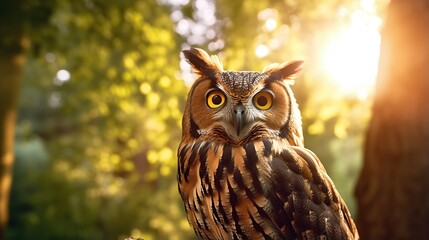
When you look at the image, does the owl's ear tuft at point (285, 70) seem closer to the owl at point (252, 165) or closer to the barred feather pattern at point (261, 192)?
the owl at point (252, 165)

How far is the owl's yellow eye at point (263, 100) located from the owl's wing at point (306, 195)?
19 cm

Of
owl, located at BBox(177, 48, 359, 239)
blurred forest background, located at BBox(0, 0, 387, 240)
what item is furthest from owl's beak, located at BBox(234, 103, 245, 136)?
blurred forest background, located at BBox(0, 0, 387, 240)

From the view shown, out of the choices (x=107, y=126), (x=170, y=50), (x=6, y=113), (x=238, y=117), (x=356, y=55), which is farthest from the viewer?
(x=107, y=126)

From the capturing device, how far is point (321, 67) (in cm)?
691

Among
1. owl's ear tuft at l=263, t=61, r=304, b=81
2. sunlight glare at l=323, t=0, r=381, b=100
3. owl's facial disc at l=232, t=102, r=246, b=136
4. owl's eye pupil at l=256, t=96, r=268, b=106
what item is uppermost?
sunlight glare at l=323, t=0, r=381, b=100

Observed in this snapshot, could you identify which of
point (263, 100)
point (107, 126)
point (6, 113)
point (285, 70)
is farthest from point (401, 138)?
point (6, 113)

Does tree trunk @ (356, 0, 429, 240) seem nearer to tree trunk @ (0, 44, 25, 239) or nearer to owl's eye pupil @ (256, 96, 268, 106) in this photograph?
owl's eye pupil @ (256, 96, 268, 106)

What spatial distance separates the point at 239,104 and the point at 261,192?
34 centimetres

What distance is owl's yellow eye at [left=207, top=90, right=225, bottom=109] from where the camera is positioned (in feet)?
6.99

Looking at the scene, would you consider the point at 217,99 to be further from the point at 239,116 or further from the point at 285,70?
the point at 285,70

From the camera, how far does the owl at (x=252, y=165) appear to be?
6.74ft

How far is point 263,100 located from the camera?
2.13 metres

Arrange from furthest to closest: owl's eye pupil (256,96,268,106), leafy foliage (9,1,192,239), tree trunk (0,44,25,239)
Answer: tree trunk (0,44,25,239), leafy foliage (9,1,192,239), owl's eye pupil (256,96,268,106)

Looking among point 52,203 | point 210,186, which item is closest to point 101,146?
point 52,203
